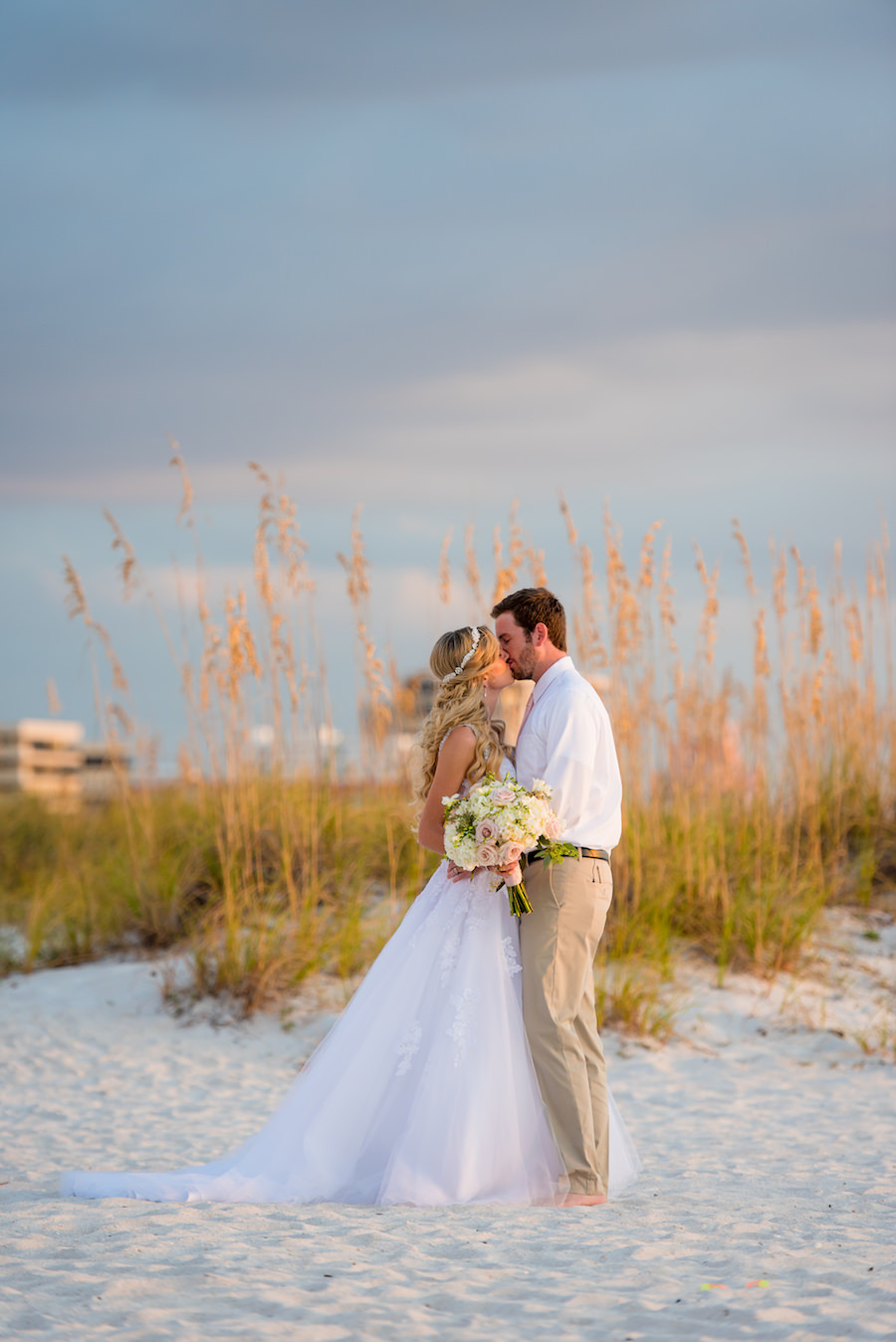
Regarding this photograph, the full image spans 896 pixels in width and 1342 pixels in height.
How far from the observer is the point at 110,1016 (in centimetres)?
632

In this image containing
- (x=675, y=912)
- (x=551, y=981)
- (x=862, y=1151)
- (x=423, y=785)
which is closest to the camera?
(x=551, y=981)

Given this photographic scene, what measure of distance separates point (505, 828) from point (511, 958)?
51 centimetres

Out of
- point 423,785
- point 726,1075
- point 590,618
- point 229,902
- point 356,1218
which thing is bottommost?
point 726,1075

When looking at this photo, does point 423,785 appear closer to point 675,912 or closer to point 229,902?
point 229,902

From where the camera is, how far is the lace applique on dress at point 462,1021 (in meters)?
3.43

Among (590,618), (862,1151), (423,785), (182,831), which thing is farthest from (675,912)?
(423,785)

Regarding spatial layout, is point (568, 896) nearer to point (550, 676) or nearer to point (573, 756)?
point (573, 756)

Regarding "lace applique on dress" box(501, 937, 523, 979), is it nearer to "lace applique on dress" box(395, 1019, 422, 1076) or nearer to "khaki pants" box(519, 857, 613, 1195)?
"khaki pants" box(519, 857, 613, 1195)

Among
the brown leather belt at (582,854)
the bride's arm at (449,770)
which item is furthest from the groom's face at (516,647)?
the brown leather belt at (582,854)

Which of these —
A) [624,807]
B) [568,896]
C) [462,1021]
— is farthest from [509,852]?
[624,807]

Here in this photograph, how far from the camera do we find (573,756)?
135 inches

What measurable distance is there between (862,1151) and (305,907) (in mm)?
2962

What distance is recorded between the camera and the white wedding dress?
3.36 metres

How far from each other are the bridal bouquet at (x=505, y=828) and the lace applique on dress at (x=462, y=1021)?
0.28m
